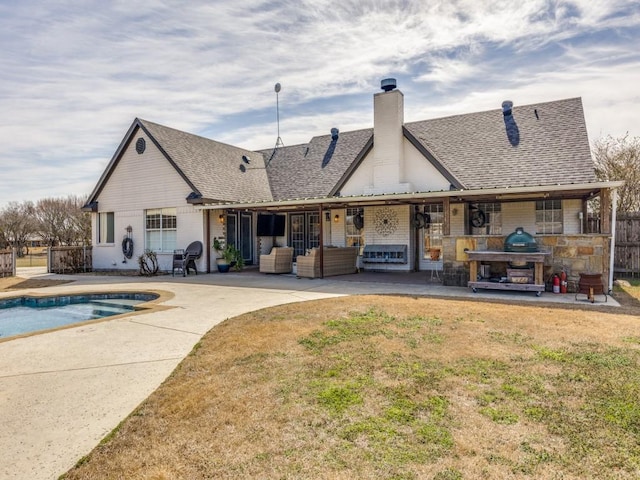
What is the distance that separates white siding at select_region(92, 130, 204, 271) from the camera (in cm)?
1543

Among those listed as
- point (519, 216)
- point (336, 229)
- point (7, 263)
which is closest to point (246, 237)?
point (336, 229)

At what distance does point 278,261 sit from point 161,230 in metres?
5.46

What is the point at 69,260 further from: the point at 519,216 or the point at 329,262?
the point at 519,216

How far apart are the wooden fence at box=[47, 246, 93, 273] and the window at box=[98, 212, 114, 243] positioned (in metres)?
0.75

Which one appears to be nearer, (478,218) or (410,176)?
(478,218)

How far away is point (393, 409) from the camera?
334cm

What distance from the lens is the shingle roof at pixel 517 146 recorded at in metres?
12.2

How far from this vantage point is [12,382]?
13.7 feet

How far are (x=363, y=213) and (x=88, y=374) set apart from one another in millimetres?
11893

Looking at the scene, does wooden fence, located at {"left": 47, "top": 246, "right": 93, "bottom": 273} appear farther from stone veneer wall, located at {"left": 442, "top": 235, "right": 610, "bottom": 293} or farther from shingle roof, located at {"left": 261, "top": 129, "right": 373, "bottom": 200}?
stone veneer wall, located at {"left": 442, "top": 235, "right": 610, "bottom": 293}

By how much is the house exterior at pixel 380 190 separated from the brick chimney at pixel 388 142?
36mm

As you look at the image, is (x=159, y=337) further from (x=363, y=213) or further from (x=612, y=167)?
(x=612, y=167)

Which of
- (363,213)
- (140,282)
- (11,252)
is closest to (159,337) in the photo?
(140,282)

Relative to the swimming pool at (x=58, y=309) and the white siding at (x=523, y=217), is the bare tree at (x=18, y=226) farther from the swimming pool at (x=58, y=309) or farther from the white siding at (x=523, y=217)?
the white siding at (x=523, y=217)
